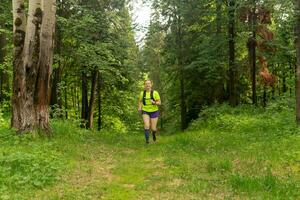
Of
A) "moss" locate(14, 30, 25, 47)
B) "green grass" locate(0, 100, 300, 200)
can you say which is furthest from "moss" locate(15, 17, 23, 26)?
"green grass" locate(0, 100, 300, 200)

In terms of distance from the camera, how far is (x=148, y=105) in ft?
47.6

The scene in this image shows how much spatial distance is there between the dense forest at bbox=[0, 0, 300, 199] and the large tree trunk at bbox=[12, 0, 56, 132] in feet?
0.10

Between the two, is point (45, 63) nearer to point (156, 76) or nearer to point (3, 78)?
point (3, 78)

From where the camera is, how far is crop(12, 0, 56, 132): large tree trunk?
12570mm

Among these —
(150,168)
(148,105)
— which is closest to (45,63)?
(148,105)

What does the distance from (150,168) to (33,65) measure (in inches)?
208

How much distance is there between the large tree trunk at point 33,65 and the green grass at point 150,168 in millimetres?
624

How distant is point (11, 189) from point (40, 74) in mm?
6394

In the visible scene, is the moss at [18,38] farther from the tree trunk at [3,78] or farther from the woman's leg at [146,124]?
the tree trunk at [3,78]

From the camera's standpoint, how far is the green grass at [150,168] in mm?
7158

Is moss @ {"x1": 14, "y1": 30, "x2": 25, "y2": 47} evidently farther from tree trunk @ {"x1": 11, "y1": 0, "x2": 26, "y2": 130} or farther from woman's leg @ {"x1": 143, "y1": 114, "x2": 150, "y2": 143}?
woman's leg @ {"x1": 143, "y1": 114, "x2": 150, "y2": 143}

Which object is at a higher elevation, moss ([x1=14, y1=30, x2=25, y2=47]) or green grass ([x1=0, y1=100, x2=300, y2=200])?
moss ([x1=14, y1=30, x2=25, y2=47])

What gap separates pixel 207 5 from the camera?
26203 mm

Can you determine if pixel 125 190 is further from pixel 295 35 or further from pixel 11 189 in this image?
pixel 295 35
